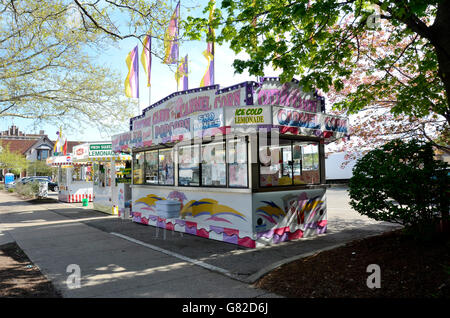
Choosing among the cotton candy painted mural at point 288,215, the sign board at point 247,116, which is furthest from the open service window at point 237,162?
the sign board at point 247,116

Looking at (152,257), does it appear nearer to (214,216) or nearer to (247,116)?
(214,216)

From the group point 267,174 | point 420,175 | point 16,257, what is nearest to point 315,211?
point 267,174

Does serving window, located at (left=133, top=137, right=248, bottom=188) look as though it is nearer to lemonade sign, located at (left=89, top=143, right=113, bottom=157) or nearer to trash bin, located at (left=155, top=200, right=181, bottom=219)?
trash bin, located at (left=155, top=200, right=181, bottom=219)

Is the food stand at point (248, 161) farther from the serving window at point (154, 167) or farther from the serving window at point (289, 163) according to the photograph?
the serving window at point (154, 167)

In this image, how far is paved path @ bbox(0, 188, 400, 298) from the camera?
16.0 ft

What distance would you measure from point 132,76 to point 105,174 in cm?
557

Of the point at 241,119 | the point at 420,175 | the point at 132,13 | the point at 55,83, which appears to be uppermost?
the point at 132,13

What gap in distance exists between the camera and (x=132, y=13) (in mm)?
7676

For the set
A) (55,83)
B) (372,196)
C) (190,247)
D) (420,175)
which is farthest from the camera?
(55,83)

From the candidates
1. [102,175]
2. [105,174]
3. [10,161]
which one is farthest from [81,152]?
[10,161]

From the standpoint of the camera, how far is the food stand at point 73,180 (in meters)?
20.8
